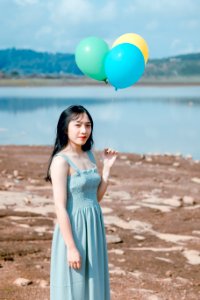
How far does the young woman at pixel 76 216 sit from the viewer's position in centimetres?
442

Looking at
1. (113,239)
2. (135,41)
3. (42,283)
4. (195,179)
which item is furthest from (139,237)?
(195,179)

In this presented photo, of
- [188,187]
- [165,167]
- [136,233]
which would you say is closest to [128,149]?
[165,167]

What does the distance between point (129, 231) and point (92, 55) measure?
4.38 meters

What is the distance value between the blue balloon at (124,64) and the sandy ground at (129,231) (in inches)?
90.7

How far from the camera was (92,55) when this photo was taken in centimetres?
543

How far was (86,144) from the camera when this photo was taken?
15.4 feet

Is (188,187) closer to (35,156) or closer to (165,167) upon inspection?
(165,167)

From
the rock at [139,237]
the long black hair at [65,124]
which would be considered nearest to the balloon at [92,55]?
the long black hair at [65,124]

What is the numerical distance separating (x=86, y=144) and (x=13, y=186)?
305 inches

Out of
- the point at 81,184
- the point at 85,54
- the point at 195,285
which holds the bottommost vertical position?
the point at 195,285

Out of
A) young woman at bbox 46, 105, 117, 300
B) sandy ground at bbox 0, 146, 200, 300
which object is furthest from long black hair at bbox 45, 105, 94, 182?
sandy ground at bbox 0, 146, 200, 300

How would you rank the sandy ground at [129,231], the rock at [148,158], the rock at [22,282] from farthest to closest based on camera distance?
the rock at [148,158] → the sandy ground at [129,231] → the rock at [22,282]

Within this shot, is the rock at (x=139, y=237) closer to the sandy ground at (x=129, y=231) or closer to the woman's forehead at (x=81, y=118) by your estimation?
the sandy ground at (x=129, y=231)

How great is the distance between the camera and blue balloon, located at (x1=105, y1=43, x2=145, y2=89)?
5215mm
